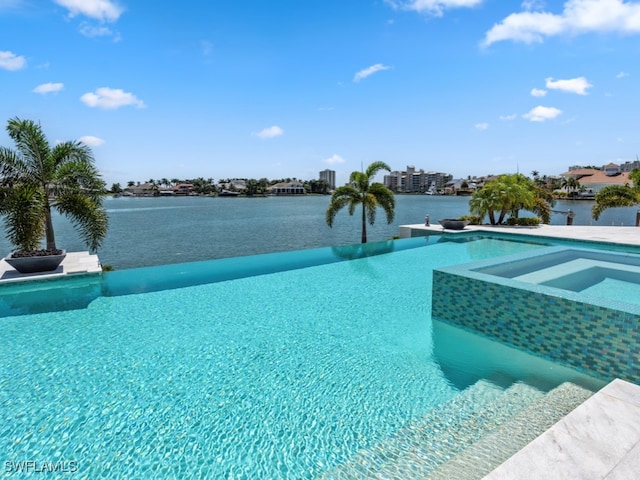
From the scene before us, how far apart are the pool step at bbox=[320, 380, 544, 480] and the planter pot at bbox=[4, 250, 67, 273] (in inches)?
362

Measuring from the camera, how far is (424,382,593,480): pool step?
2691 mm

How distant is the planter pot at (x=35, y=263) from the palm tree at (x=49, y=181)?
2.38ft

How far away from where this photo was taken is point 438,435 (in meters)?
3.21

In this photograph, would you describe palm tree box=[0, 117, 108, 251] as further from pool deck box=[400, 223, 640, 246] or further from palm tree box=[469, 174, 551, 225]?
palm tree box=[469, 174, 551, 225]

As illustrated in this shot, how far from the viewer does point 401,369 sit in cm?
449

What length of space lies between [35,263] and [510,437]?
10.4m

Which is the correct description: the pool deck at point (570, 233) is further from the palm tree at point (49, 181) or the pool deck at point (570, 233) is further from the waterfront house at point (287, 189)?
the waterfront house at point (287, 189)

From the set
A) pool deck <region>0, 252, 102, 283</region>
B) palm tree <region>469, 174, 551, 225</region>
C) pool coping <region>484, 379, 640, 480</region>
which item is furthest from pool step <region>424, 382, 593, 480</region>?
palm tree <region>469, 174, 551, 225</region>

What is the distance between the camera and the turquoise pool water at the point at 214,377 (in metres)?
3.09

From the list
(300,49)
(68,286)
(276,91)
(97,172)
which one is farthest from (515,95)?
(68,286)

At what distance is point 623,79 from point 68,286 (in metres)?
19.3

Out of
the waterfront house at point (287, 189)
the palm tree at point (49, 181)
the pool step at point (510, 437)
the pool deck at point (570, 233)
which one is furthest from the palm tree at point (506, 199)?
the waterfront house at point (287, 189)

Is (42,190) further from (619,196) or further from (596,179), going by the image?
(596,179)

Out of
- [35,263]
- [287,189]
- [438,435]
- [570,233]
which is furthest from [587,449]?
[287,189]
